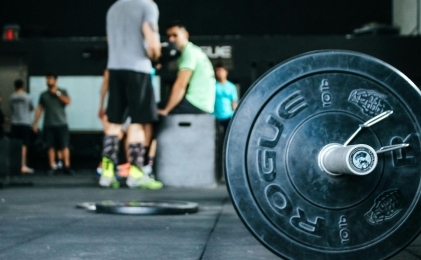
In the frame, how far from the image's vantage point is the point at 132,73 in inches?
224

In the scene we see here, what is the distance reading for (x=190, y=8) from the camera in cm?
1499

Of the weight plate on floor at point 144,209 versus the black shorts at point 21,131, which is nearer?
the weight plate on floor at point 144,209

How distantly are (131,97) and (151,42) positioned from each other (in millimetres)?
456

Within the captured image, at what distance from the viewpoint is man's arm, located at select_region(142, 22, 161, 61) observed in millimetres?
5555

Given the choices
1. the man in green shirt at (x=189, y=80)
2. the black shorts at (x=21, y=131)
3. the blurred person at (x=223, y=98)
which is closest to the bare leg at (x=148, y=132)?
the man in green shirt at (x=189, y=80)

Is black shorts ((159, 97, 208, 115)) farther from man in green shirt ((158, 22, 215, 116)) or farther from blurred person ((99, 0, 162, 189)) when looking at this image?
blurred person ((99, 0, 162, 189))

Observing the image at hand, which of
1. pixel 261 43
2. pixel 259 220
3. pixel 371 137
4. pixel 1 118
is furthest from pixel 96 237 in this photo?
pixel 261 43

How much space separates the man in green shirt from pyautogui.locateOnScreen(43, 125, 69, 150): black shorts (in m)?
3.75

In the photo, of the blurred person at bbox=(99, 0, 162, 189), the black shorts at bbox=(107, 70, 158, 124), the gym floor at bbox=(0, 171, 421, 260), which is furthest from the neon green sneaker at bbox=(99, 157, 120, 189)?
the gym floor at bbox=(0, 171, 421, 260)

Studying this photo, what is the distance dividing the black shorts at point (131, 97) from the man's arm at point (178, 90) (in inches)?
28.5

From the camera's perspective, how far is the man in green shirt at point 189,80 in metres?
6.57

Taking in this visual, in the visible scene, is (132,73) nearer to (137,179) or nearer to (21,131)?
(137,179)

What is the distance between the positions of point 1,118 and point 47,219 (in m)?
7.44

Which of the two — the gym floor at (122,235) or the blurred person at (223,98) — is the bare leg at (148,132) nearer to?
the blurred person at (223,98)
